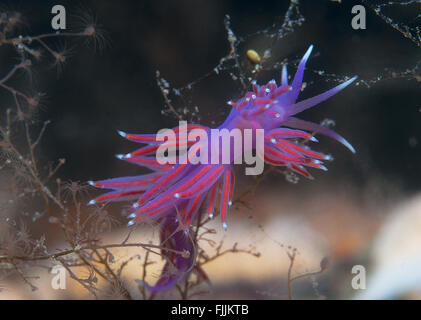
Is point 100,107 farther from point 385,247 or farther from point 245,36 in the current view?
point 385,247

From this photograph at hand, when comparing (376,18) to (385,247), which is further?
(385,247)

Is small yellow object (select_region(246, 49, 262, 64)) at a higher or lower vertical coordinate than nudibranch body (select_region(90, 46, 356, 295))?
higher

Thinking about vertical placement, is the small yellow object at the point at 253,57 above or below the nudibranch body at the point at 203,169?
above

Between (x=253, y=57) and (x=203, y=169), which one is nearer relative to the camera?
(x=203, y=169)

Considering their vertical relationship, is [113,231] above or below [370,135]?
below

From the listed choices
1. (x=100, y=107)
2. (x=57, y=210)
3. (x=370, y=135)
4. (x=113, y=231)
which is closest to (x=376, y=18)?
(x=370, y=135)

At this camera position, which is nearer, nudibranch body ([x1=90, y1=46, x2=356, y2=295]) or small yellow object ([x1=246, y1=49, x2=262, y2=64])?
nudibranch body ([x1=90, y1=46, x2=356, y2=295])

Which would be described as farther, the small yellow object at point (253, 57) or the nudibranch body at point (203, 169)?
the small yellow object at point (253, 57)

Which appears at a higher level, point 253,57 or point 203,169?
point 253,57
